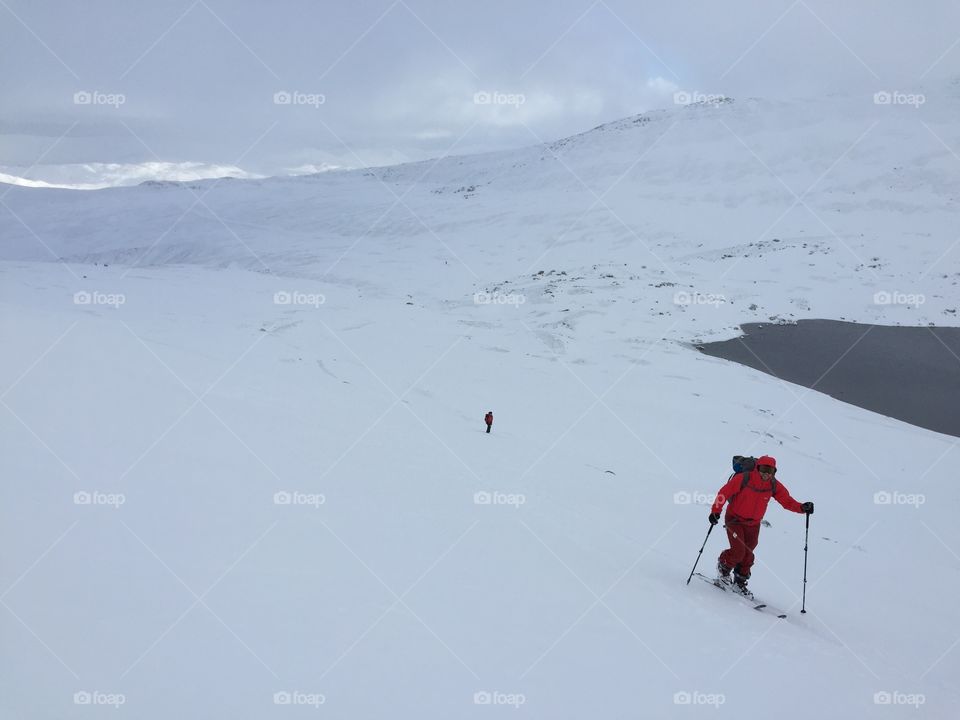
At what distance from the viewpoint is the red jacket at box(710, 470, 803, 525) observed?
8.01m

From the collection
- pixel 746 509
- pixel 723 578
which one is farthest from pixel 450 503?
pixel 746 509

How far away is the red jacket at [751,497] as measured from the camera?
8.01 metres

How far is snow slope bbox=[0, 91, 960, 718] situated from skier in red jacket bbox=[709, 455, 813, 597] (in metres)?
0.63

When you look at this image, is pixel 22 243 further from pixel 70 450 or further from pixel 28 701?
pixel 28 701

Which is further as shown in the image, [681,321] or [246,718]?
[681,321]

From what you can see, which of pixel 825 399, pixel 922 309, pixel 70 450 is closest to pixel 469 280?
pixel 825 399

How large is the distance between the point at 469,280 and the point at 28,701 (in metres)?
36.8

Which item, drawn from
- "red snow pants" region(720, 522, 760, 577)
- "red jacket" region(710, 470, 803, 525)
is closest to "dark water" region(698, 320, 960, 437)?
"red jacket" region(710, 470, 803, 525)

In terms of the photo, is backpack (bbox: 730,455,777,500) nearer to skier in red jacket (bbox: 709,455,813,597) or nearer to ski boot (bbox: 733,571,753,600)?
skier in red jacket (bbox: 709,455,813,597)

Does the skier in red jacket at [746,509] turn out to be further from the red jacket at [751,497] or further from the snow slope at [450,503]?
the snow slope at [450,503]

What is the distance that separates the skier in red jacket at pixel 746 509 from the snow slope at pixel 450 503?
63cm

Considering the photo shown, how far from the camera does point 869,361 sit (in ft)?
87.7

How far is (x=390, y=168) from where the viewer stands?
9100cm

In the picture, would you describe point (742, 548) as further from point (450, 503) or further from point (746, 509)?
point (450, 503)
